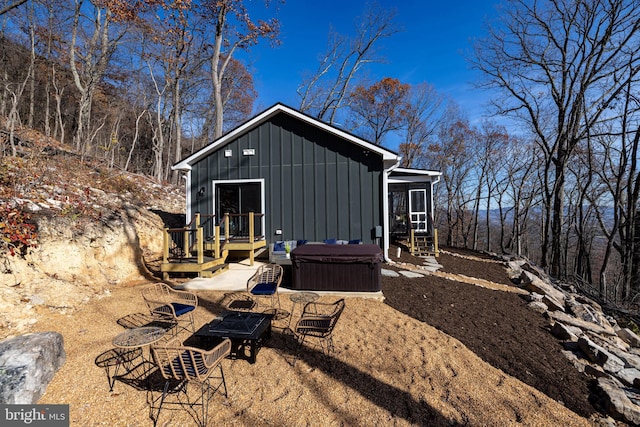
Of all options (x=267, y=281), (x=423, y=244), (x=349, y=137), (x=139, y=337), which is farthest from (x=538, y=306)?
(x=139, y=337)

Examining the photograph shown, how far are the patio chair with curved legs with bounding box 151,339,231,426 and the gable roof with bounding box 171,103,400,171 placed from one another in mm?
7058

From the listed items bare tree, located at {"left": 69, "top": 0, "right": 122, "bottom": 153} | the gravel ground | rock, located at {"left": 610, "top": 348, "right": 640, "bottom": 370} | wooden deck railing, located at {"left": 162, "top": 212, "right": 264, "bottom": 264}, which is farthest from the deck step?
bare tree, located at {"left": 69, "top": 0, "right": 122, "bottom": 153}

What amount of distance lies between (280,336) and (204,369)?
61.9 inches

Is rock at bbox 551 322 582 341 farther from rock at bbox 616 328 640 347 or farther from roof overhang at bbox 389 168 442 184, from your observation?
roof overhang at bbox 389 168 442 184

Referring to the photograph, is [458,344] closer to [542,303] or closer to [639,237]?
[542,303]

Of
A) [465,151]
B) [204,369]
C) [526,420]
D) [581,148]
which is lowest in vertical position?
[526,420]

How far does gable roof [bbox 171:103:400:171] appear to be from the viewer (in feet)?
28.6

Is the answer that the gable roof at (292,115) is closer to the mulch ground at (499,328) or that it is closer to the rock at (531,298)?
the mulch ground at (499,328)

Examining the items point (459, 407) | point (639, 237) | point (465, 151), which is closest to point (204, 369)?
→ point (459, 407)

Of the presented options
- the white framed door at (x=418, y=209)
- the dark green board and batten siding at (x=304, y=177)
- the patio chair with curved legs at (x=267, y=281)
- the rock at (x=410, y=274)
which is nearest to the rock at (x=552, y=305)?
the rock at (x=410, y=274)

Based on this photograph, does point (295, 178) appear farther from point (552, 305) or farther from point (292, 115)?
point (552, 305)

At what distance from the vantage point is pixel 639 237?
12.2 meters
